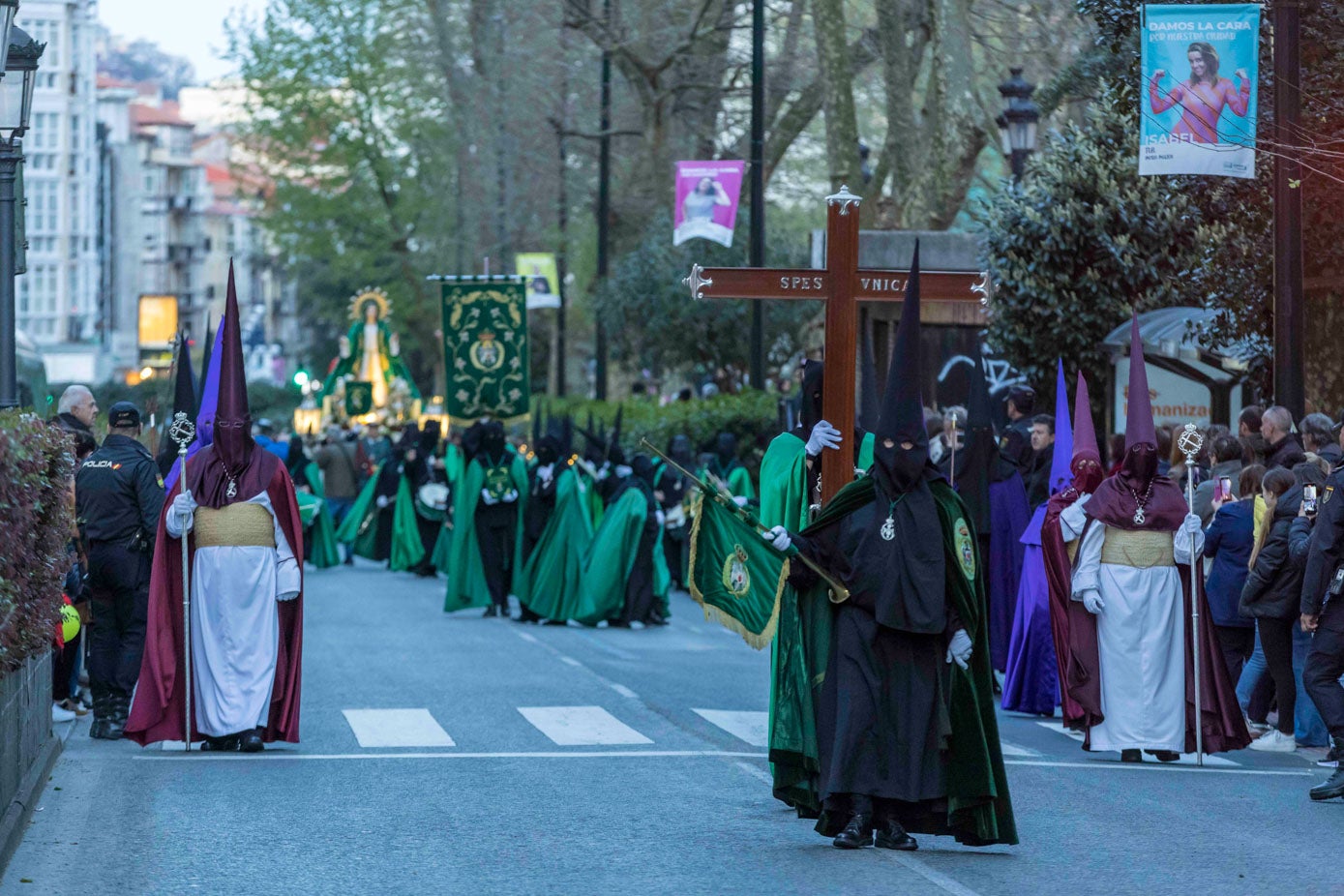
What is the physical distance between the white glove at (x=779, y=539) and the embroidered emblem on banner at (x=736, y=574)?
109cm

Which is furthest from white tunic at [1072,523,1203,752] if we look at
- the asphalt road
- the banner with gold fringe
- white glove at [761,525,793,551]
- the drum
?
the drum

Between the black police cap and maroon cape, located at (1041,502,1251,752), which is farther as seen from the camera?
the black police cap

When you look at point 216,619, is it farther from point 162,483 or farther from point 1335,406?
point 1335,406

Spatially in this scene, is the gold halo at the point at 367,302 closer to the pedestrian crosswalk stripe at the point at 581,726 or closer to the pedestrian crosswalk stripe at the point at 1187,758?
the pedestrian crosswalk stripe at the point at 581,726

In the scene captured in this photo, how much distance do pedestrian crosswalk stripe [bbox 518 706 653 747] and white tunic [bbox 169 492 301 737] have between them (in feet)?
5.51

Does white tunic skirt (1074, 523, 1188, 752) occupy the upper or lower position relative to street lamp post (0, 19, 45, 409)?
lower

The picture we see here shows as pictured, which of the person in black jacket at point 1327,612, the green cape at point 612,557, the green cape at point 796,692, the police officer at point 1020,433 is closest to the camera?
the green cape at point 796,692

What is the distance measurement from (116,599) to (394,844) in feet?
14.4

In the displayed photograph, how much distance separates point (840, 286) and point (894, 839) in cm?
333

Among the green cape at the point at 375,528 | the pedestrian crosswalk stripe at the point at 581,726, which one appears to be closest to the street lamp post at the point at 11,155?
the pedestrian crosswalk stripe at the point at 581,726

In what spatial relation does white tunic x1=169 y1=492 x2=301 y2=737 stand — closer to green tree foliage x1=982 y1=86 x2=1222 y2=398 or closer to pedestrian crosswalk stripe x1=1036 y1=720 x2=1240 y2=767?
pedestrian crosswalk stripe x1=1036 y1=720 x2=1240 y2=767

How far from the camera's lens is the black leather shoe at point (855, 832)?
28.5 ft

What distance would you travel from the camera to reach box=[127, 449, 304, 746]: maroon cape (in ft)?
38.1

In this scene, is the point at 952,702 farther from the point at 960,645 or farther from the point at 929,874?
the point at 929,874
